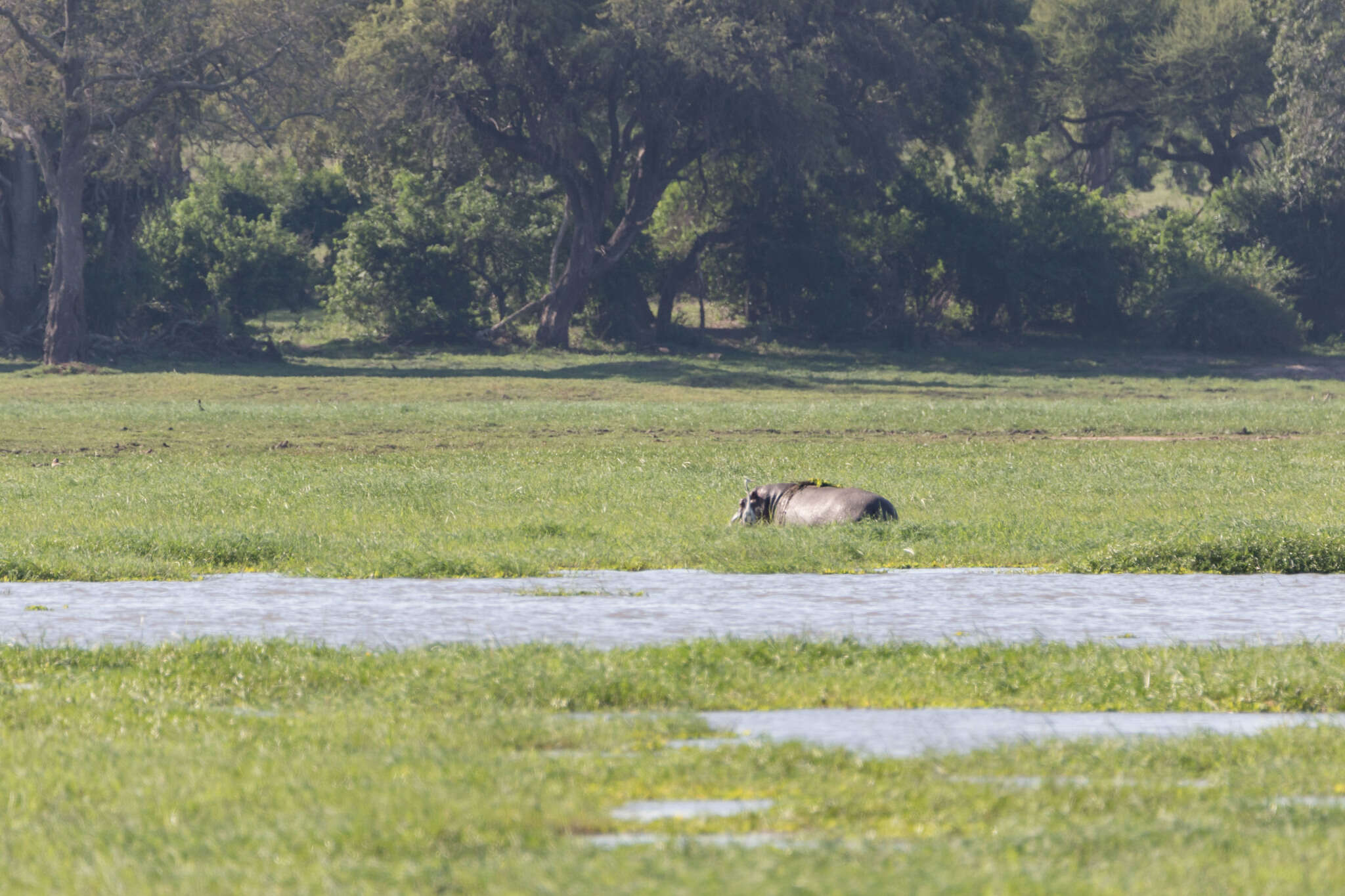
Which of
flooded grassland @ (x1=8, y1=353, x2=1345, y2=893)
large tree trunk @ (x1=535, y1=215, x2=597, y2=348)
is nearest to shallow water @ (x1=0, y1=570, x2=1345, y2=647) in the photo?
flooded grassland @ (x1=8, y1=353, x2=1345, y2=893)

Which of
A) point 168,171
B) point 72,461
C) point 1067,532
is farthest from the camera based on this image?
point 168,171

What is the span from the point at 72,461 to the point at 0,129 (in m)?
24.3

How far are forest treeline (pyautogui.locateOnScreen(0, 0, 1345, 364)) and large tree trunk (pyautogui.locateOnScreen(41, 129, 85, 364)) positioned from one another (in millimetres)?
99

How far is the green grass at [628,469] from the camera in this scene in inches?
564

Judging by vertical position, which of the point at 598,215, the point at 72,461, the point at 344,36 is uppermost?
the point at 344,36

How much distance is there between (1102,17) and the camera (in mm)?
62719

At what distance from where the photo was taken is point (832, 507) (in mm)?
16375

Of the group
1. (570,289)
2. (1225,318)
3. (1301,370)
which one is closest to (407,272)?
(570,289)

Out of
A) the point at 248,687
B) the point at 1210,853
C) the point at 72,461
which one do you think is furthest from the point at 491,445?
the point at 1210,853

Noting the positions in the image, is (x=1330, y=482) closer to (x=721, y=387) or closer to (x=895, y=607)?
(x=895, y=607)

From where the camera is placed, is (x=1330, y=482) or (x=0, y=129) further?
(x=0, y=129)

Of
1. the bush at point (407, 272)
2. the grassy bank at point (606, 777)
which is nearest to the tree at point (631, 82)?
the bush at point (407, 272)

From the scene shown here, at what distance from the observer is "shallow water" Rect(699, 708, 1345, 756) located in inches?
289

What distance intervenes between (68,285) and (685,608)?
39818 millimetres
